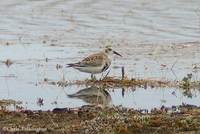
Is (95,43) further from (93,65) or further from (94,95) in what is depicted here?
(94,95)

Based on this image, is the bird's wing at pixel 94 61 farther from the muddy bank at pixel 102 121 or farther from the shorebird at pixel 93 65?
the muddy bank at pixel 102 121

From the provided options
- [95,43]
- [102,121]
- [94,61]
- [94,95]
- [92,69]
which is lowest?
[102,121]

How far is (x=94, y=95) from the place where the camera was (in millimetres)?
13320

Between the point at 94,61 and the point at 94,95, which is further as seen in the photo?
the point at 94,61

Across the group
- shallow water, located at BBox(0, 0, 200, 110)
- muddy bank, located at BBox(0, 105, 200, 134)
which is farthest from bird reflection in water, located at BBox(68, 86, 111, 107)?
muddy bank, located at BBox(0, 105, 200, 134)

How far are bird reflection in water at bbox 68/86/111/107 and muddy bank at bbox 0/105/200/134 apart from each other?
2.82 ft

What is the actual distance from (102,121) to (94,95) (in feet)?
8.18

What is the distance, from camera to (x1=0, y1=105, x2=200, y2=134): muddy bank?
10523 millimetres

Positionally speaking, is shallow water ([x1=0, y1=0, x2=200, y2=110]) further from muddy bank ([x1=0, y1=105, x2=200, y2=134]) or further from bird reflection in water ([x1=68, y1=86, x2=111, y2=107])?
muddy bank ([x1=0, y1=105, x2=200, y2=134])

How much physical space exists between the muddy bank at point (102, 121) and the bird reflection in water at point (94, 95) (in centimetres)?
86

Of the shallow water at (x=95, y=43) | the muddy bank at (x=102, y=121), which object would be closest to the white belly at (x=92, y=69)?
the shallow water at (x=95, y=43)

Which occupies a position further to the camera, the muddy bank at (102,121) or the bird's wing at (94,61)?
the bird's wing at (94,61)

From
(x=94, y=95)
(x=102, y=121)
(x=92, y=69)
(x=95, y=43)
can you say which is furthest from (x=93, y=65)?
(x=102, y=121)

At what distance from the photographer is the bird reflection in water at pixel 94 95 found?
12.8 metres
